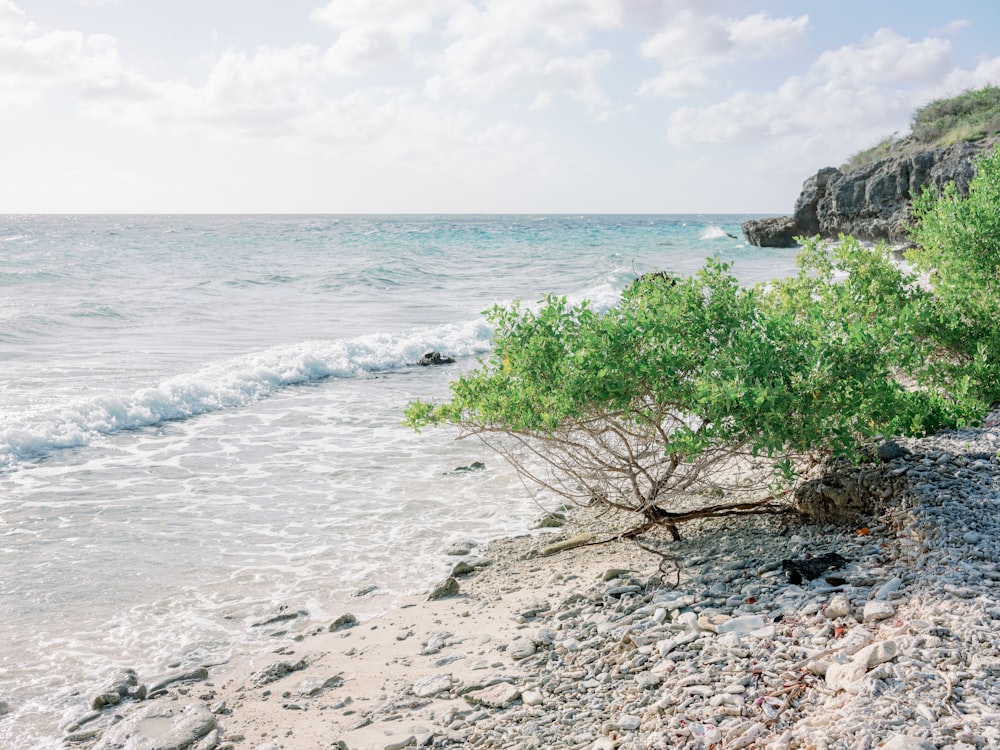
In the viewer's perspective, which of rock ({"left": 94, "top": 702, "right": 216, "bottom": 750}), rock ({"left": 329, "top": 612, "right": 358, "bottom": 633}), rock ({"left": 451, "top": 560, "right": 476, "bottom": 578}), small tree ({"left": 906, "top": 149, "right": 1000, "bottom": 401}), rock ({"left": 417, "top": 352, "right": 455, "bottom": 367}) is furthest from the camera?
rock ({"left": 417, "top": 352, "right": 455, "bottom": 367})

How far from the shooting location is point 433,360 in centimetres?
1827

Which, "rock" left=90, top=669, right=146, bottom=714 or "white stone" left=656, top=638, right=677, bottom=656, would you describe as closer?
"white stone" left=656, top=638, right=677, bottom=656

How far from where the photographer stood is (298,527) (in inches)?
324

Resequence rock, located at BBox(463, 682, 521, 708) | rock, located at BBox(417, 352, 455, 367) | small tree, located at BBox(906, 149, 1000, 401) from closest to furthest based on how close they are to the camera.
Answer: rock, located at BBox(463, 682, 521, 708)
small tree, located at BBox(906, 149, 1000, 401)
rock, located at BBox(417, 352, 455, 367)

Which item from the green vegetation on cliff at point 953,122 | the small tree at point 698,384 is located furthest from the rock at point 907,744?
the green vegetation on cliff at point 953,122

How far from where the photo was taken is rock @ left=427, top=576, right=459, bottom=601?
6.48 m

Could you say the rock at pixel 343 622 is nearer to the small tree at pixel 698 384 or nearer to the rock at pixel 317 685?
the rock at pixel 317 685

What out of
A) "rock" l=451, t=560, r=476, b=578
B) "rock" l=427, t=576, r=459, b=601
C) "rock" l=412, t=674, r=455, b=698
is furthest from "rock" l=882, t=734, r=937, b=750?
"rock" l=451, t=560, r=476, b=578

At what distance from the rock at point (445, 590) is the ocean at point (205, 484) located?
0.43 meters

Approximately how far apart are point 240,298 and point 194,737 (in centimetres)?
2465

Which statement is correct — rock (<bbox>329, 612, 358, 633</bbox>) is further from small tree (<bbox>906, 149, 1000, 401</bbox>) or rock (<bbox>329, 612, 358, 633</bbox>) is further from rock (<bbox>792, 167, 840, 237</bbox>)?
rock (<bbox>792, 167, 840, 237</bbox>)

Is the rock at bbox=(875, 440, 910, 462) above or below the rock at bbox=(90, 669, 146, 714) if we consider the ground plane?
above

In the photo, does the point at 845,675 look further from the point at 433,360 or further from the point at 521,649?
the point at 433,360

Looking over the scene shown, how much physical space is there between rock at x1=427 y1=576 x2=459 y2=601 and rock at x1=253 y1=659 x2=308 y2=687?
→ 1280mm
